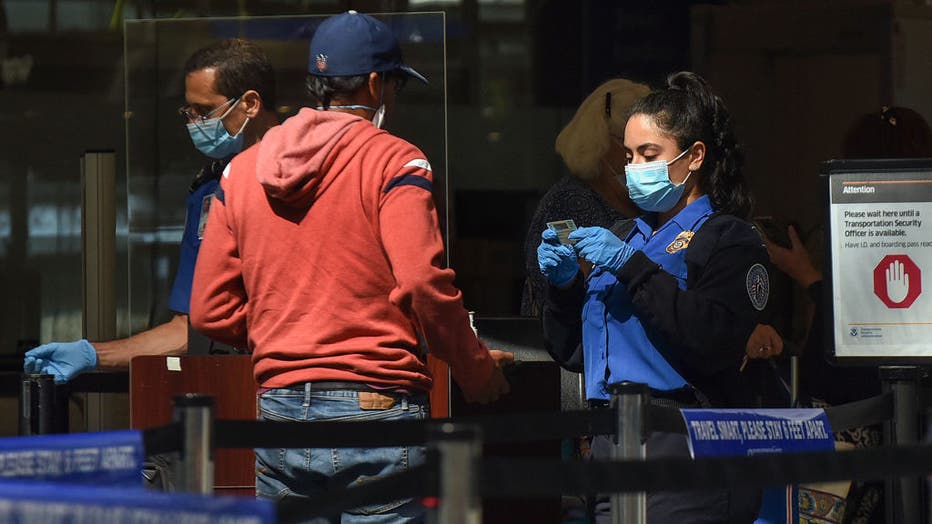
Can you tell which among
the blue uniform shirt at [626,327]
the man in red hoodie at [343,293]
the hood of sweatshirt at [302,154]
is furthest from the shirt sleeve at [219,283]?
the blue uniform shirt at [626,327]

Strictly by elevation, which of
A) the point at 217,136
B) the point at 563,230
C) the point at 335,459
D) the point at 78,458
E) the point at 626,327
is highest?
the point at 217,136

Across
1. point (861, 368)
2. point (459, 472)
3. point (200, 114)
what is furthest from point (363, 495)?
point (861, 368)

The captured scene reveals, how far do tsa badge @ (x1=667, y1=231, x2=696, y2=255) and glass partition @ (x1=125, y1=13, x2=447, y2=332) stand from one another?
6.34 feet

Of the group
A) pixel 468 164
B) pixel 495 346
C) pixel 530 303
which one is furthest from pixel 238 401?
pixel 468 164

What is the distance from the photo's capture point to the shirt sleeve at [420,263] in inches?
137

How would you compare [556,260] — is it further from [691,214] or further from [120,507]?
[120,507]

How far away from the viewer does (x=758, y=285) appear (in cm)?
372

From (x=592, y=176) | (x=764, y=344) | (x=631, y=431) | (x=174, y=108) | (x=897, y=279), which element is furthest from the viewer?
(x=174, y=108)

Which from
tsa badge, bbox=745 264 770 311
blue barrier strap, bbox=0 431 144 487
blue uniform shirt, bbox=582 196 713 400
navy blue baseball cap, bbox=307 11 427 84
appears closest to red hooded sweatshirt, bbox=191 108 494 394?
navy blue baseball cap, bbox=307 11 427 84

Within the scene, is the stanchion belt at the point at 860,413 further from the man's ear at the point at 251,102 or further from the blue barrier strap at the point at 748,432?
the man's ear at the point at 251,102

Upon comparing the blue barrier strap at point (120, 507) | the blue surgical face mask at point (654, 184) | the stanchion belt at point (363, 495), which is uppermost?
the blue surgical face mask at point (654, 184)

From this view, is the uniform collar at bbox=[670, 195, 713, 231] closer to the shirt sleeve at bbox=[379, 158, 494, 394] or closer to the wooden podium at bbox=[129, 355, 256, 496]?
the shirt sleeve at bbox=[379, 158, 494, 394]

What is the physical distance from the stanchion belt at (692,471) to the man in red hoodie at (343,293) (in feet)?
3.55

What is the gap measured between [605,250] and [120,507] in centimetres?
185
